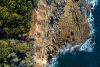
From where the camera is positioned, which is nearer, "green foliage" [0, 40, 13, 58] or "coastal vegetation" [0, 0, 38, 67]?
"green foliage" [0, 40, 13, 58]

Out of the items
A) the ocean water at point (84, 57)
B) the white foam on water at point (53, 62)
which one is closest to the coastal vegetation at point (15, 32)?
the white foam on water at point (53, 62)

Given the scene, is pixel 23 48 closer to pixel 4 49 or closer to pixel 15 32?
pixel 15 32

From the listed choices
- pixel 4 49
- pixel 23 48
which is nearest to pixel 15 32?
pixel 23 48

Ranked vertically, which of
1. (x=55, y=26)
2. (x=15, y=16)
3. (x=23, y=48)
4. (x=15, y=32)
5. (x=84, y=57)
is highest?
(x=15, y=16)

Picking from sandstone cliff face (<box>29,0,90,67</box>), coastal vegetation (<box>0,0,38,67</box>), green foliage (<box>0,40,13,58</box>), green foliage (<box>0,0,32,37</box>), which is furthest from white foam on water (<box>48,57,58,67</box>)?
green foliage (<box>0,40,13,58</box>)

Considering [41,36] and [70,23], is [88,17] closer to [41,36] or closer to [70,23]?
[70,23]

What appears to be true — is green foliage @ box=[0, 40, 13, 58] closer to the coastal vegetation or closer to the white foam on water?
the coastal vegetation

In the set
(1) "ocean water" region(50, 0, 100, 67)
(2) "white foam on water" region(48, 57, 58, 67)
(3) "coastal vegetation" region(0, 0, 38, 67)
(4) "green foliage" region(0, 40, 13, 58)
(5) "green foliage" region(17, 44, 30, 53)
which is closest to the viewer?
(4) "green foliage" region(0, 40, 13, 58)

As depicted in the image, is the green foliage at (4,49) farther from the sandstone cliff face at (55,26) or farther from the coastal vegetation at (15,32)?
the sandstone cliff face at (55,26)
